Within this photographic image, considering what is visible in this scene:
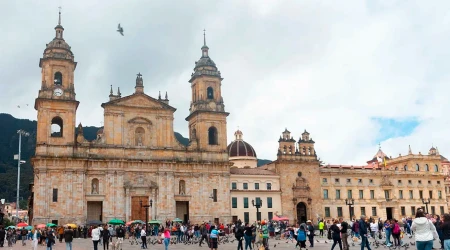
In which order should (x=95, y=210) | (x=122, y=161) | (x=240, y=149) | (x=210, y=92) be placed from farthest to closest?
(x=240, y=149)
(x=210, y=92)
(x=122, y=161)
(x=95, y=210)

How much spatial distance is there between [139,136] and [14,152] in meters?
115

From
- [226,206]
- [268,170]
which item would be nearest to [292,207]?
[268,170]

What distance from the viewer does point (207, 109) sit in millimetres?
59938

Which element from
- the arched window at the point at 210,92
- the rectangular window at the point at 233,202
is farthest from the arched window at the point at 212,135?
the rectangular window at the point at 233,202

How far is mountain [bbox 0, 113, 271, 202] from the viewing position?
429 feet

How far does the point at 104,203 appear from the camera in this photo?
A: 171 ft

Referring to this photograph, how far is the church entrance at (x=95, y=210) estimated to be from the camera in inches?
2057

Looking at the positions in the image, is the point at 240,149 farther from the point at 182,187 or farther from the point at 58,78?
the point at 58,78

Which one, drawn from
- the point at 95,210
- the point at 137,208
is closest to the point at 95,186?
the point at 95,210

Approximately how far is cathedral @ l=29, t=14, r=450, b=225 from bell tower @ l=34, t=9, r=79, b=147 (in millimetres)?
103

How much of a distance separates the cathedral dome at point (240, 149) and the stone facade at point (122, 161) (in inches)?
653

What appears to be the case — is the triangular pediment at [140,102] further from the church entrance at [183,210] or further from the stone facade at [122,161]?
the church entrance at [183,210]

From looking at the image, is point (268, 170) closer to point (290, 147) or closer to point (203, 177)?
point (290, 147)

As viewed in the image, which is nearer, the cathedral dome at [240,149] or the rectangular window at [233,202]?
the rectangular window at [233,202]
